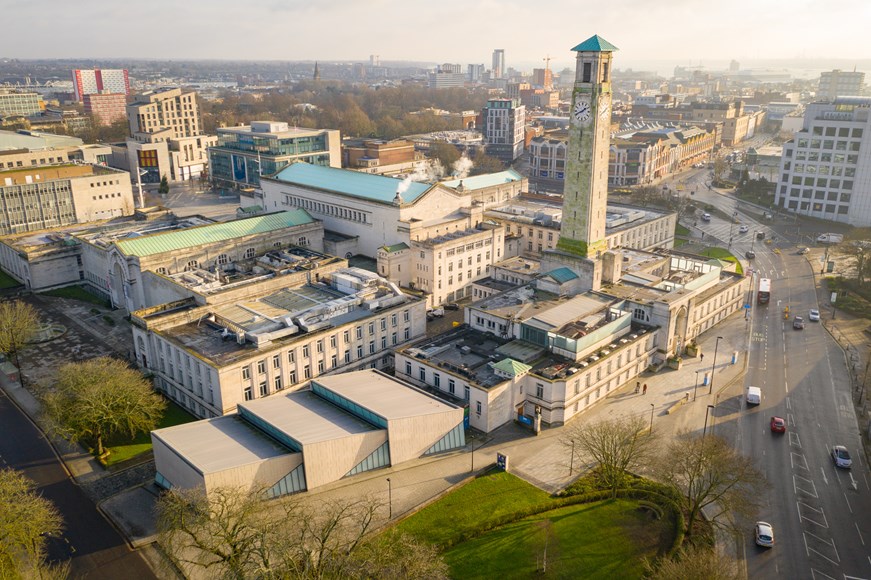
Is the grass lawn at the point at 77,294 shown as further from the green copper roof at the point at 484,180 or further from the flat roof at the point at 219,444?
the green copper roof at the point at 484,180

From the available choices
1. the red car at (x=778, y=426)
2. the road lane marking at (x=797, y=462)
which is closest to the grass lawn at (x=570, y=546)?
the road lane marking at (x=797, y=462)

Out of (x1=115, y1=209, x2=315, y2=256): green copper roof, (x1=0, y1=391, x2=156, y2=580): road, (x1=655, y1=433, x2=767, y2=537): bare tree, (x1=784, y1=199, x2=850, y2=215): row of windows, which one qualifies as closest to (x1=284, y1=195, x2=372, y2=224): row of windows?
(x1=115, y1=209, x2=315, y2=256): green copper roof

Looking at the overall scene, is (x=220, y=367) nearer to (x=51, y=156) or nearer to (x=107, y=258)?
(x=107, y=258)

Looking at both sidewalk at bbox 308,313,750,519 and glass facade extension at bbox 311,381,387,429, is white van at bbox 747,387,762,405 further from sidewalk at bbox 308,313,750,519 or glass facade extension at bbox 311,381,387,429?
glass facade extension at bbox 311,381,387,429

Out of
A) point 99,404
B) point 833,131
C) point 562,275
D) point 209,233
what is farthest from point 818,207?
point 99,404

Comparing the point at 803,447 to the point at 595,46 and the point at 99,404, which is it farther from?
the point at 99,404

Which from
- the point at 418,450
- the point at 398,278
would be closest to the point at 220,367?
the point at 418,450
